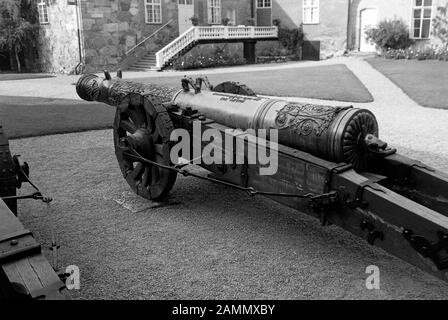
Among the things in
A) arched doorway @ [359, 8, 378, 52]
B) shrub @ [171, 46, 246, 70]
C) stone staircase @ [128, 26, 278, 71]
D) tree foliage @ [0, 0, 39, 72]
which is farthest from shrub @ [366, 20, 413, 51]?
tree foliage @ [0, 0, 39, 72]

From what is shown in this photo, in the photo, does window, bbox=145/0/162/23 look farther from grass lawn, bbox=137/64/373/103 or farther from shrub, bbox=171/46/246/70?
grass lawn, bbox=137/64/373/103

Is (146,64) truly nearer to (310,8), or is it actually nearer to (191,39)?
(191,39)

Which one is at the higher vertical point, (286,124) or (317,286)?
(286,124)

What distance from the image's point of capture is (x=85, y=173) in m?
5.98

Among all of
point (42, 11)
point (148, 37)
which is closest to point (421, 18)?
point (148, 37)

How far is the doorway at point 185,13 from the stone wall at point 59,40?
18.8 ft

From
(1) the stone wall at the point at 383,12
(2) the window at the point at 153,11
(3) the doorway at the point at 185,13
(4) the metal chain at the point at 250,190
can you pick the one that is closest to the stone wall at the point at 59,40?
(2) the window at the point at 153,11

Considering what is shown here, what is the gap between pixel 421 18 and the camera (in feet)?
80.1

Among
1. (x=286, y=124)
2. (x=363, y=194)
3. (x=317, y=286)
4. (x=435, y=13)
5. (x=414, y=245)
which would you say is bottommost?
(x=317, y=286)

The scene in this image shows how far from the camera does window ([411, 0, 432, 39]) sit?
24.3 m

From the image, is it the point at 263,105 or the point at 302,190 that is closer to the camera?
the point at 302,190
